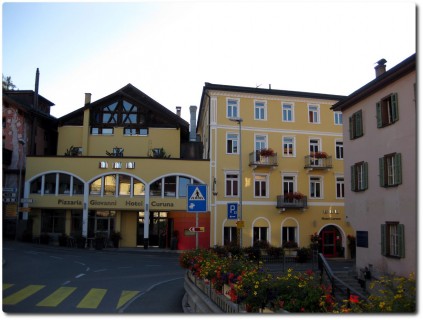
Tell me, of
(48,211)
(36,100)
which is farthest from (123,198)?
(36,100)

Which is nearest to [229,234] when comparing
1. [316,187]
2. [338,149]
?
[316,187]

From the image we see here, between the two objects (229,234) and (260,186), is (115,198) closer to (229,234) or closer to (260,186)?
(229,234)

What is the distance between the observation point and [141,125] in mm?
39312

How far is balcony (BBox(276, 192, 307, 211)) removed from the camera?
113ft

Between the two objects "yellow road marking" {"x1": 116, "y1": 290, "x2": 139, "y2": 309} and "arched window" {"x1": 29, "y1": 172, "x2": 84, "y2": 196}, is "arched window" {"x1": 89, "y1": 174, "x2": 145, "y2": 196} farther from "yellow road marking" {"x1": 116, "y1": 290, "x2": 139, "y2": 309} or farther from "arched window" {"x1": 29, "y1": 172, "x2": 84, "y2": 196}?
A: "yellow road marking" {"x1": 116, "y1": 290, "x2": 139, "y2": 309}

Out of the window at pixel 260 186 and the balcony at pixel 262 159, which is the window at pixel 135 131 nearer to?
the balcony at pixel 262 159

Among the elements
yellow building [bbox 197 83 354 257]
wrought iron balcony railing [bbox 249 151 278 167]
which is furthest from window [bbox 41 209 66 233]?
wrought iron balcony railing [bbox 249 151 278 167]

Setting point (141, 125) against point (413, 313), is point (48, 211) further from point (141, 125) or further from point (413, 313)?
point (413, 313)

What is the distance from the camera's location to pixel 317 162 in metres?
36.0

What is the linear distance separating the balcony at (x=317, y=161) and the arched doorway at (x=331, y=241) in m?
4.81

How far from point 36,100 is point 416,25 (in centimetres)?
3506

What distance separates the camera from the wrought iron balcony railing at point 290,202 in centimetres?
3453

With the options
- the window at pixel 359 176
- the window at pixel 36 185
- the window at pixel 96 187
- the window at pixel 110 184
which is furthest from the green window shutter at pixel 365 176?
the window at pixel 36 185

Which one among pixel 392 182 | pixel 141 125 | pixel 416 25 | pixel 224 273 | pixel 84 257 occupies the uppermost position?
pixel 141 125
